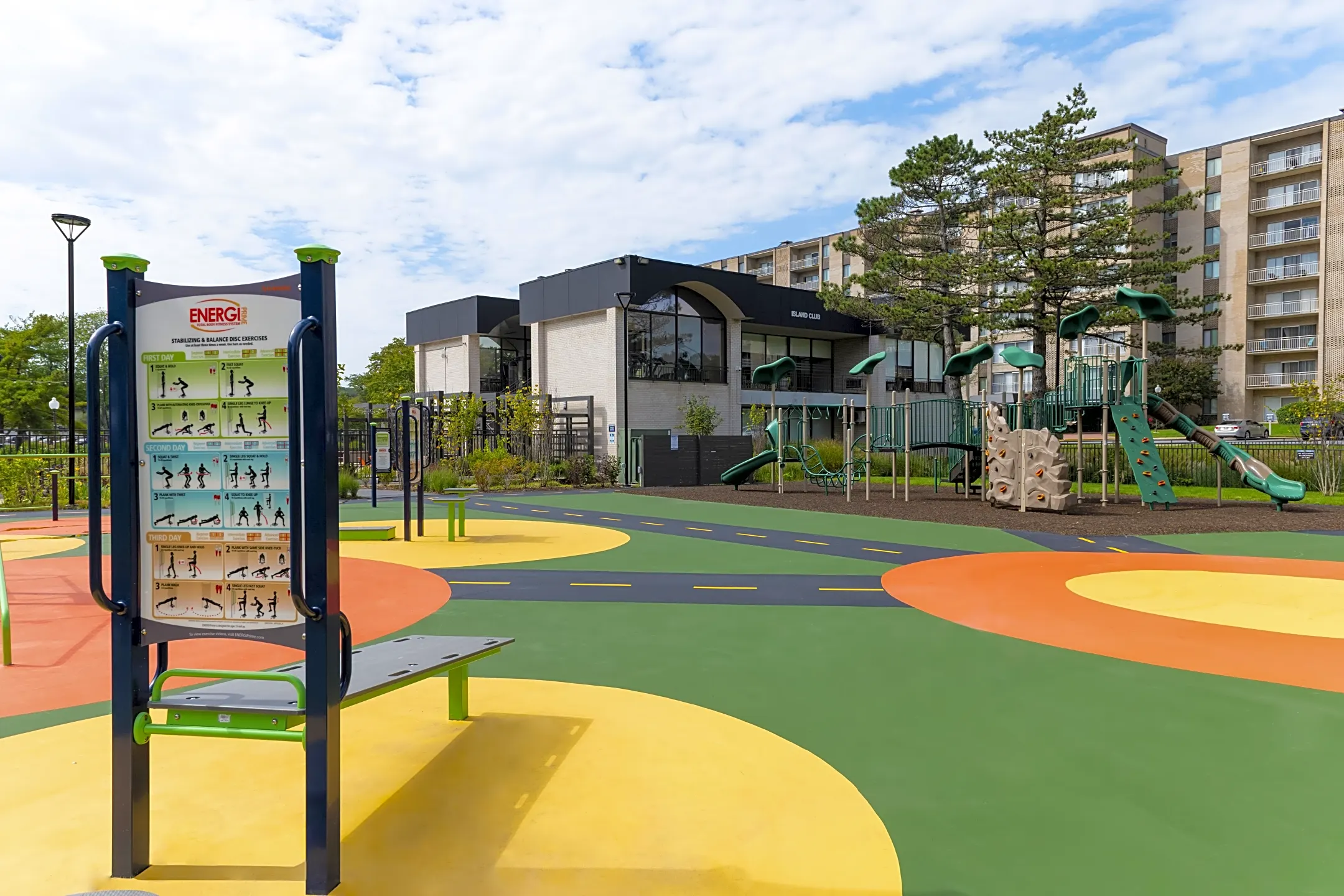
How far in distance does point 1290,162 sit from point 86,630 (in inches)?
3092

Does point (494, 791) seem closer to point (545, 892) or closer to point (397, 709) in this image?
point (545, 892)

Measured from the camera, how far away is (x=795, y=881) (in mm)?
2955

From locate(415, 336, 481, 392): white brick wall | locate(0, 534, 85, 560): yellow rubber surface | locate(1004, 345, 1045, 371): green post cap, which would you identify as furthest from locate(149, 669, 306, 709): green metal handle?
locate(415, 336, 481, 392): white brick wall

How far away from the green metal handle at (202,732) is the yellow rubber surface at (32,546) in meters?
10.9

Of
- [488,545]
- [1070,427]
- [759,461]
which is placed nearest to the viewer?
[488,545]

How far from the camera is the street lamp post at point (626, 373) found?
31.7m

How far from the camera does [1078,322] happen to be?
20.7 m

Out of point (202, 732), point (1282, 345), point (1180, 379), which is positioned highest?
point (1282, 345)

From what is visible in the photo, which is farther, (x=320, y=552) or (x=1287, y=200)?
(x=1287, y=200)

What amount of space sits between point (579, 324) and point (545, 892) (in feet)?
110

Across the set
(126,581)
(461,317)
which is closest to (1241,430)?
(461,317)

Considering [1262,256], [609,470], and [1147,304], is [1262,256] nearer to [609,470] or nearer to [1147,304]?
[1147,304]

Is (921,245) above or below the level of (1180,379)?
above

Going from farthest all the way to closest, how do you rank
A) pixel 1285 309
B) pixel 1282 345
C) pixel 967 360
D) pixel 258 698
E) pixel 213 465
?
pixel 1285 309 < pixel 1282 345 < pixel 967 360 < pixel 258 698 < pixel 213 465
